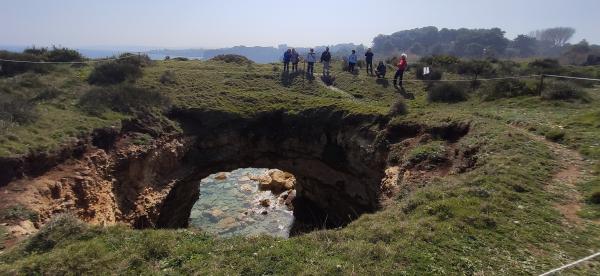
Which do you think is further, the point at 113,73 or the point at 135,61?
the point at 135,61

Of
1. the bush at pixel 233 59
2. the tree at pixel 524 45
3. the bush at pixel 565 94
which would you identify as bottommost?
the bush at pixel 565 94

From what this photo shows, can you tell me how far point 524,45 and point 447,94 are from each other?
514ft

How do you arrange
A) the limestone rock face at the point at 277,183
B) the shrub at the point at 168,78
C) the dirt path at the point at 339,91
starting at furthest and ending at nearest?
the limestone rock face at the point at 277,183, the dirt path at the point at 339,91, the shrub at the point at 168,78

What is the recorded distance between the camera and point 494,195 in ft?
41.7

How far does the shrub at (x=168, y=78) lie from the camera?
30.3 meters

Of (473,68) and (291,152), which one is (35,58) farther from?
(473,68)

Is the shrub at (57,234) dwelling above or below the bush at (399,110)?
below

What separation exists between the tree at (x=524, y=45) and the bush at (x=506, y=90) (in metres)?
145

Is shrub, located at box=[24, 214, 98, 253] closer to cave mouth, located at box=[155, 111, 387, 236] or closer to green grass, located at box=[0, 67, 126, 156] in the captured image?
green grass, located at box=[0, 67, 126, 156]

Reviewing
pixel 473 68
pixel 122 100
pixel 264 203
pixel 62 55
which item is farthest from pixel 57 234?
pixel 473 68

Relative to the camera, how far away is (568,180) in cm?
1399

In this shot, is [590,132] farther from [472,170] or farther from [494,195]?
[494,195]

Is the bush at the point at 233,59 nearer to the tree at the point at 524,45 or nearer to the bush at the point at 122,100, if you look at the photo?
the bush at the point at 122,100

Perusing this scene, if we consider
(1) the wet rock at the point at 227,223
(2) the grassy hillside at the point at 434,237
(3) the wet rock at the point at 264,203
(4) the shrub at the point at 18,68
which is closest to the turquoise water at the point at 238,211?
(1) the wet rock at the point at 227,223
